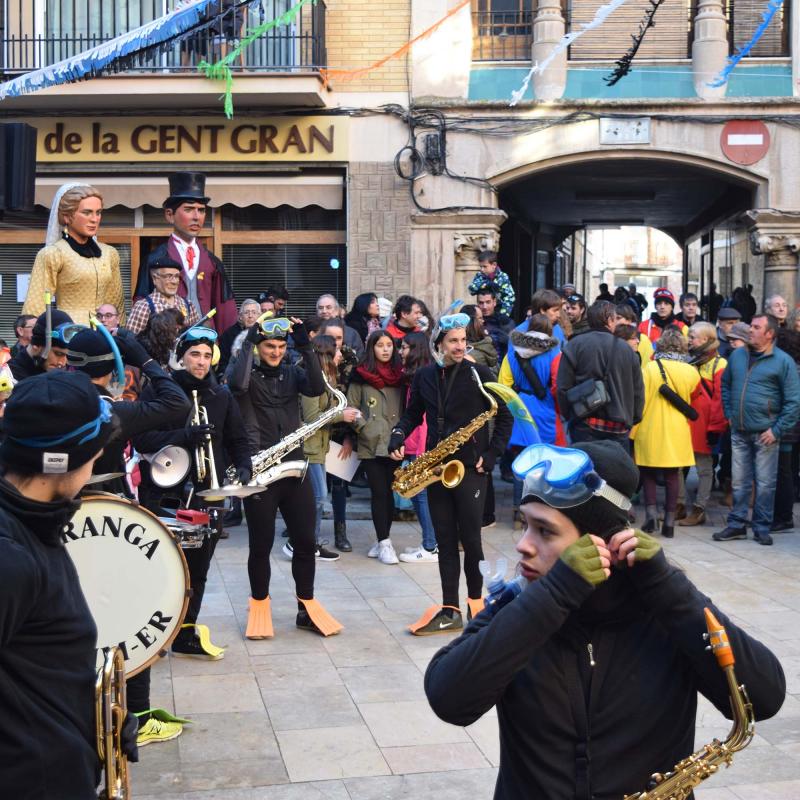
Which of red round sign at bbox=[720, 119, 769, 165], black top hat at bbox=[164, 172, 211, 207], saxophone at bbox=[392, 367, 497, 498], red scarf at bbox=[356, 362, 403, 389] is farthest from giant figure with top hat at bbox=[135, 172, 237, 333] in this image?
red round sign at bbox=[720, 119, 769, 165]

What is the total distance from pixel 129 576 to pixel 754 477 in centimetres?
737

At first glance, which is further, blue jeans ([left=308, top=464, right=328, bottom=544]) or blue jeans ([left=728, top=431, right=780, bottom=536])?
blue jeans ([left=728, top=431, right=780, bottom=536])

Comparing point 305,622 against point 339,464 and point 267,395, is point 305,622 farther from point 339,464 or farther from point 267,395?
point 339,464

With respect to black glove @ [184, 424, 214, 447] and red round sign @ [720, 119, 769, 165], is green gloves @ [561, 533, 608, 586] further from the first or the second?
red round sign @ [720, 119, 769, 165]

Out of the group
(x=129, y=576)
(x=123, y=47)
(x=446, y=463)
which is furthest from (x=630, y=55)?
(x=129, y=576)

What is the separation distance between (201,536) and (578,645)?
4158 mm

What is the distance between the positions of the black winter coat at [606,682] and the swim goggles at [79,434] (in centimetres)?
103

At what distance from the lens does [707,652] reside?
269 cm

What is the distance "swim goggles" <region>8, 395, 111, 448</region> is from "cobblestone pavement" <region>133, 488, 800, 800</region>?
105 inches

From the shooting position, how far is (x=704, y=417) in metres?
11.9

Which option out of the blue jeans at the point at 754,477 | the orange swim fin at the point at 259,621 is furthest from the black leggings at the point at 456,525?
the blue jeans at the point at 754,477

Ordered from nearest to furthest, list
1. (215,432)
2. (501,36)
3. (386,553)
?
(215,432), (386,553), (501,36)

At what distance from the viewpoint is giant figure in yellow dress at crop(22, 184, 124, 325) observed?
7.50 m

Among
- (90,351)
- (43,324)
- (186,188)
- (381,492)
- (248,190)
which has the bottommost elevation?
(381,492)
